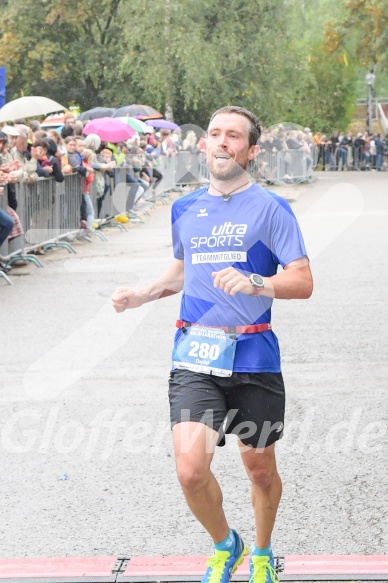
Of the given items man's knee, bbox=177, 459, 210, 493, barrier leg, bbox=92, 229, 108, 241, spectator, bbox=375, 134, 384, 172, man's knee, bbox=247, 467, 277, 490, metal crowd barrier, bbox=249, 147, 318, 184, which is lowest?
spectator, bbox=375, 134, 384, 172

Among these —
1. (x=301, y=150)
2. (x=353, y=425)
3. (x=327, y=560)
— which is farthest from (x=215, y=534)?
(x=301, y=150)

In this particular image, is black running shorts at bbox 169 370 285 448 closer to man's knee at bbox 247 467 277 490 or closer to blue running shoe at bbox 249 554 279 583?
man's knee at bbox 247 467 277 490

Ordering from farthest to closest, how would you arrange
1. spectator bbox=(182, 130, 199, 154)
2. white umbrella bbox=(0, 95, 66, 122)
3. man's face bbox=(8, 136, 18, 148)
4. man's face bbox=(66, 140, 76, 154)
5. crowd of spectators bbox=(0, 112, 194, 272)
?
spectator bbox=(182, 130, 199, 154), white umbrella bbox=(0, 95, 66, 122), man's face bbox=(66, 140, 76, 154), man's face bbox=(8, 136, 18, 148), crowd of spectators bbox=(0, 112, 194, 272)

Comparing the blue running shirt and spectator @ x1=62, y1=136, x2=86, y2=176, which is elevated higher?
the blue running shirt

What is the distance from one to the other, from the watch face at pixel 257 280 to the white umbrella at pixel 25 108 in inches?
611

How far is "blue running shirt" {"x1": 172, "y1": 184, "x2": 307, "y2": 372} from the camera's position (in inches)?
173

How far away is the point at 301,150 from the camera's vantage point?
3731 cm

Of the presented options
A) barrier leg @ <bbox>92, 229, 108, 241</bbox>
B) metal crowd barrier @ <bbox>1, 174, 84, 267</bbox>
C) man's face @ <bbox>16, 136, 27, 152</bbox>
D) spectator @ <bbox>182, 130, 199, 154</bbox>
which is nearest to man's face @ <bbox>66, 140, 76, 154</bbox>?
metal crowd barrier @ <bbox>1, 174, 84, 267</bbox>

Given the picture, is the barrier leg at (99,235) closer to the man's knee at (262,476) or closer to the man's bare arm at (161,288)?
the man's bare arm at (161,288)

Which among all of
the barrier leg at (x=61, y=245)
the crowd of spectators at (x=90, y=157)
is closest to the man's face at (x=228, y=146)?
the crowd of spectators at (x=90, y=157)

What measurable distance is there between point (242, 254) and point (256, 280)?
0.96 feet

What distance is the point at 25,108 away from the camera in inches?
778

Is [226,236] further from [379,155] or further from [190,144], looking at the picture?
[379,155]

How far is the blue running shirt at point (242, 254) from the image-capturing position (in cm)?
439
